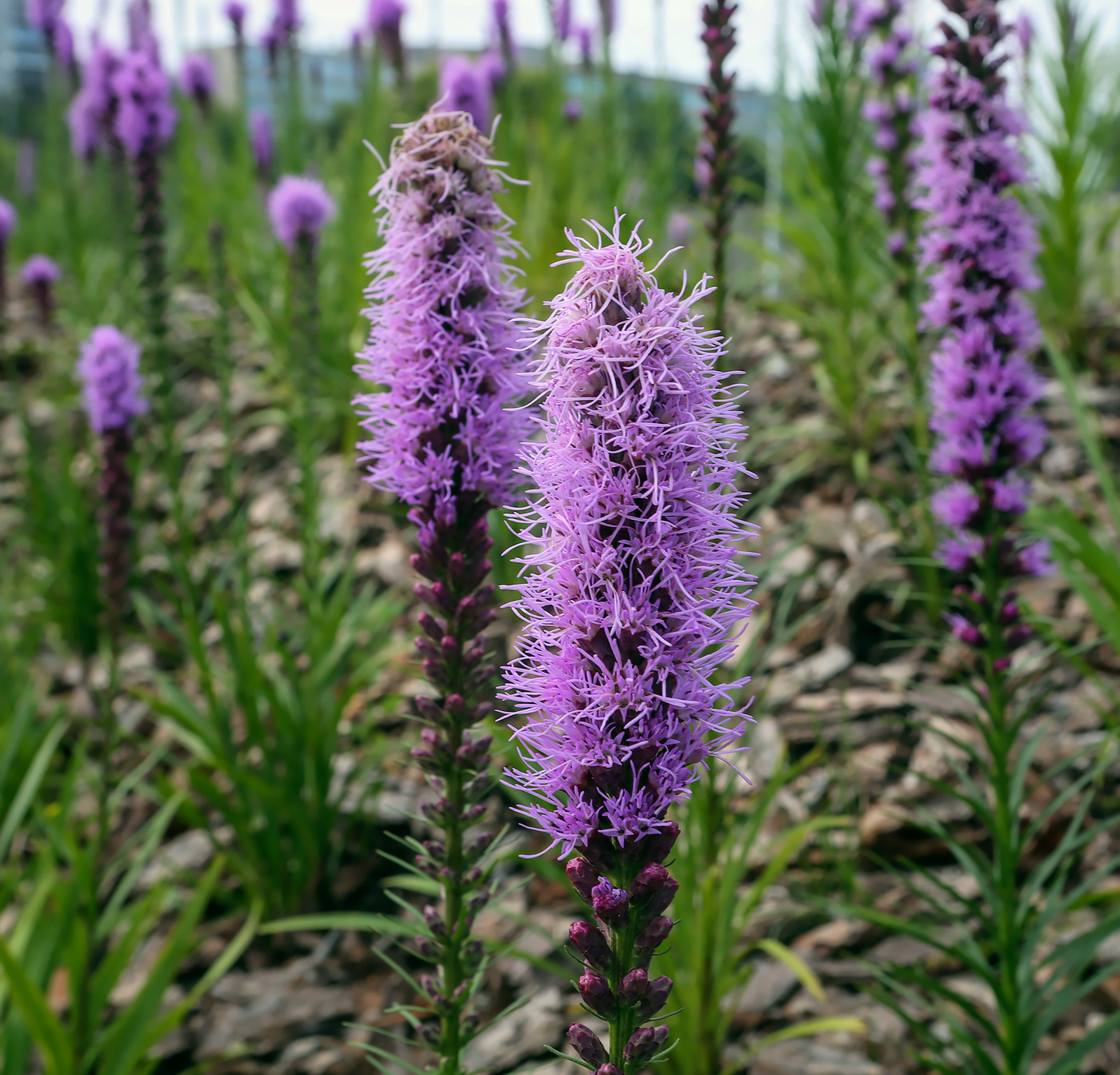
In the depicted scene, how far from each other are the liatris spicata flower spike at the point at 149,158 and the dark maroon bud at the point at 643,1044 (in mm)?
3276

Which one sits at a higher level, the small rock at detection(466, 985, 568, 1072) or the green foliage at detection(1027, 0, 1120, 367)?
the green foliage at detection(1027, 0, 1120, 367)

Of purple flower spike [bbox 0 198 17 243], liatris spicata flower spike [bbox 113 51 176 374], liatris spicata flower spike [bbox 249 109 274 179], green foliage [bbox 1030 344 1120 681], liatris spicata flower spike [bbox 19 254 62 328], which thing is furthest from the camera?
liatris spicata flower spike [bbox 249 109 274 179]

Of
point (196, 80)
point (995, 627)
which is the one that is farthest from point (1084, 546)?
point (196, 80)

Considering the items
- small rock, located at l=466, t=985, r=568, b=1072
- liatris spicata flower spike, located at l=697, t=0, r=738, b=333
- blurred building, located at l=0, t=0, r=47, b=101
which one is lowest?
small rock, located at l=466, t=985, r=568, b=1072

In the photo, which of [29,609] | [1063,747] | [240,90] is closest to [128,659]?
[29,609]

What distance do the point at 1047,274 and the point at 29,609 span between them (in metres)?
5.92

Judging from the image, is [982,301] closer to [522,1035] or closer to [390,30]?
[522,1035]

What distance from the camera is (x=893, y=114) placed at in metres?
4.21

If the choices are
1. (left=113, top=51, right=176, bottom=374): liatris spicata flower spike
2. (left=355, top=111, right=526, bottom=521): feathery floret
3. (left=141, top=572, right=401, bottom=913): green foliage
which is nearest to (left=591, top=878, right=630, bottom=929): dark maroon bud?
(left=355, top=111, right=526, bottom=521): feathery floret

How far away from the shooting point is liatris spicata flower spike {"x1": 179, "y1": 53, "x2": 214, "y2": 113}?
7082 mm

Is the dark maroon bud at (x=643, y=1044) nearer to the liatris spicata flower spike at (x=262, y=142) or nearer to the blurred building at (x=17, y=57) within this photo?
the liatris spicata flower spike at (x=262, y=142)

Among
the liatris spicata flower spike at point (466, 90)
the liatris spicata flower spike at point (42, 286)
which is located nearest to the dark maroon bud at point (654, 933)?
the liatris spicata flower spike at point (466, 90)

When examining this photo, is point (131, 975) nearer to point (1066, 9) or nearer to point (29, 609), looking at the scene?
point (29, 609)

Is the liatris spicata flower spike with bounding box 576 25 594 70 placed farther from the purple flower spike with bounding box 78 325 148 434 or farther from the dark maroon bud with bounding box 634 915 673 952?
the dark maroon bud with bounding box 634 915 673 952
